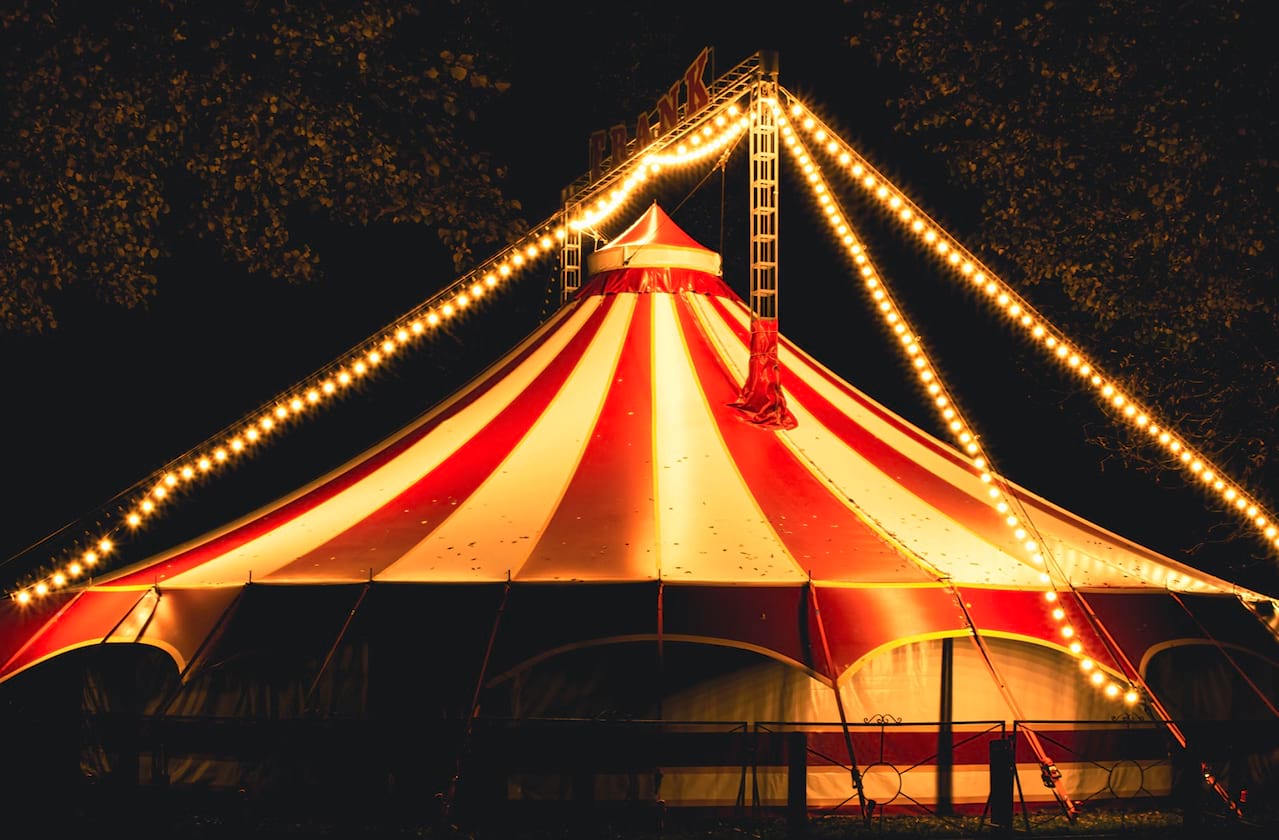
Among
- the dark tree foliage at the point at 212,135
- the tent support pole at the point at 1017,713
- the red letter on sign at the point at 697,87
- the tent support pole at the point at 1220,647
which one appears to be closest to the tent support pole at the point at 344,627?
the tent support pole at the point at 1017,713

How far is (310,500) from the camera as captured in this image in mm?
Answer: 7395

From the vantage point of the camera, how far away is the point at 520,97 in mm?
14141

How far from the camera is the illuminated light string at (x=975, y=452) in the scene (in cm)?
604

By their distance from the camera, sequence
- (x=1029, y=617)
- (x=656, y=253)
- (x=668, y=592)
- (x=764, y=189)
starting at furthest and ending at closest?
1. (x=656, y=253)
2. (x=764, y=189)
3. (x=1029, y=617)
4. (x=668, y=592)

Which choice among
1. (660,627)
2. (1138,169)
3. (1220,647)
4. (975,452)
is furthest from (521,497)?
(1138,169)

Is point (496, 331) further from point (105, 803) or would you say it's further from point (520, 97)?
point (105, 803)

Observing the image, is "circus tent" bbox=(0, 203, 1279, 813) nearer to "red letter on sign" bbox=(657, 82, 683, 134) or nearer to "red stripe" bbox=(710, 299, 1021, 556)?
"red stripe" bbox=(710, 299, 1021, 556)

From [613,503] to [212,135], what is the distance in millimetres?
5713

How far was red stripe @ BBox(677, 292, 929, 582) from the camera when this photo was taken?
5.98 meters

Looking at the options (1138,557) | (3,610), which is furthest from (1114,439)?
(3,610)

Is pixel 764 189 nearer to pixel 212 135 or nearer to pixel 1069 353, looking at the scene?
pixel 1069 353

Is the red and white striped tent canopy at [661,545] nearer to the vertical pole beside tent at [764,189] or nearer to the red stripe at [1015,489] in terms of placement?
the red stripe at [1015,489]

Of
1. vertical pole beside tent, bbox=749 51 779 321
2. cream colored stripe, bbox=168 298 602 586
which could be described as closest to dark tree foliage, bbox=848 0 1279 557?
vertical pole beside tent, bbox=749 51 779 321

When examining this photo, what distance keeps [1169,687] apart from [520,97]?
9548 mm
